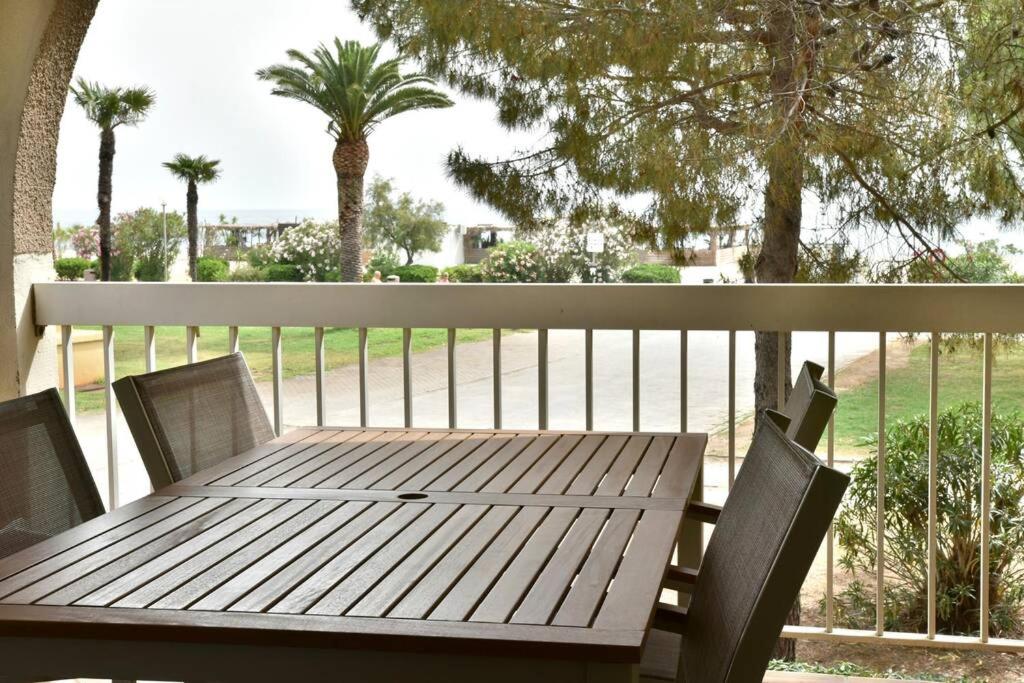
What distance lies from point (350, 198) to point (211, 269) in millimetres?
4936

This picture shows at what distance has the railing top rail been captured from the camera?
275 centimetres

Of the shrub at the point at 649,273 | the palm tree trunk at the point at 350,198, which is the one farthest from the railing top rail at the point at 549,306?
the palm tree trunk at the point at 350,198

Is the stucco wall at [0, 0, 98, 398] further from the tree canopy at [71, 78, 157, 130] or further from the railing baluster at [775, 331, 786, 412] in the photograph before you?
the tree canopy at [71, 78, 157, 130]

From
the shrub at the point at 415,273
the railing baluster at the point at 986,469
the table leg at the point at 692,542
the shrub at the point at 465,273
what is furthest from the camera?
the shrub at the point at 415,273

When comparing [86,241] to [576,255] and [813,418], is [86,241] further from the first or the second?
[813,418]

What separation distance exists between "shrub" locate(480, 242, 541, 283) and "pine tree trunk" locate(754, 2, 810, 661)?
2.43 meters

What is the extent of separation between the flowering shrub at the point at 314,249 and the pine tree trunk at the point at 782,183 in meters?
7.94

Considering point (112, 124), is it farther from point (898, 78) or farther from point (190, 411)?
point (190, 411)

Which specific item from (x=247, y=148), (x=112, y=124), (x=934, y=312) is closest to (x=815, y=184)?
(x=934, y=312)

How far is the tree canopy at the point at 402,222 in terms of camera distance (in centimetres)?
1421

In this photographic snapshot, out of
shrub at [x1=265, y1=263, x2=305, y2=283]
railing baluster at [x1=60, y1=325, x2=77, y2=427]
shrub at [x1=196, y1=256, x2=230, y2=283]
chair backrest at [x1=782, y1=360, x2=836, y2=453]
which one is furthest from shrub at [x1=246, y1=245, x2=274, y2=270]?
chair backrest at [x1=782, y1=360, x2=836, y2=453]

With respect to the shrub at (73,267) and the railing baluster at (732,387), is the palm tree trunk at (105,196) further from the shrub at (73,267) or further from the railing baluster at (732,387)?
the railing baluster at (732,387)

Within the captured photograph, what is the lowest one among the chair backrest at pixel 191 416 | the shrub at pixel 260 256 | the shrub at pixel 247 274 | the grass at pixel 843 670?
the grass at pixel 843 670

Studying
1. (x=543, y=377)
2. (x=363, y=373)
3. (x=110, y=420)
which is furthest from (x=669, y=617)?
(x=110, y=420)
